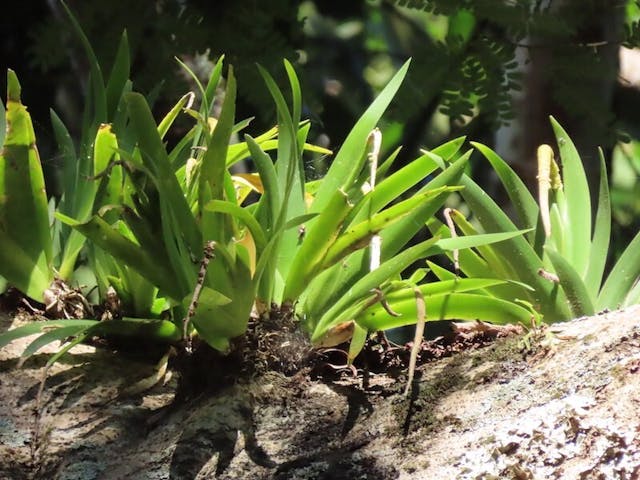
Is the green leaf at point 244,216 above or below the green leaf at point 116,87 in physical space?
below

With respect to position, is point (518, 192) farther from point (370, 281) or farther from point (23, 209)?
point (23, 209)

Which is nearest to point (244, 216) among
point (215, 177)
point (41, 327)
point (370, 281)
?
point (215, 177)

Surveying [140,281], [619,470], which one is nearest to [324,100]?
[140,281]

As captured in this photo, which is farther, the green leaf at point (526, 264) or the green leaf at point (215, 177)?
the green leaf at point (526, 264)

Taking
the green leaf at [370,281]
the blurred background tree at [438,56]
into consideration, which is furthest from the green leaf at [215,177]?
the blurred background tree at [438,56]

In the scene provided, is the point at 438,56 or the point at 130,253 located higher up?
the point at 438,56

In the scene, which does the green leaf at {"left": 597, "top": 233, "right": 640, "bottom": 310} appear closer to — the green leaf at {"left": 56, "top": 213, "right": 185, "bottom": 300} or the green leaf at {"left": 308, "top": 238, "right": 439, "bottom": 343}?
the green leaf at {"left": 308, "top": 238, "right": 439, "bottom": 343}

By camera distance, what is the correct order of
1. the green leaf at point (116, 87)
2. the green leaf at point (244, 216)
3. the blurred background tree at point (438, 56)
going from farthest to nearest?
the blurred background tree at point (438, 56), the green leaf at point (116, 87), the green leaf at point (244, 216)

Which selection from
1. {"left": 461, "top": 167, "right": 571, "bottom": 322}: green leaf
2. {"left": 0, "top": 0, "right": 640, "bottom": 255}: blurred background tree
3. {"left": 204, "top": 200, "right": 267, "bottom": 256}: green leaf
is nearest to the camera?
{"left": 204, "top": 200, "right": 267, "bottom": 256}: green leaf

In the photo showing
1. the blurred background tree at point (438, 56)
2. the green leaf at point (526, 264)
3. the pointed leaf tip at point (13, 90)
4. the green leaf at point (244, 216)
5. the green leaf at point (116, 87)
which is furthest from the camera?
the blurred background tree at point (438, 56)

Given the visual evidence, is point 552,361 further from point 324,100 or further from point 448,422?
point 324,100

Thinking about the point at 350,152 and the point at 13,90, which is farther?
the point at 350,152

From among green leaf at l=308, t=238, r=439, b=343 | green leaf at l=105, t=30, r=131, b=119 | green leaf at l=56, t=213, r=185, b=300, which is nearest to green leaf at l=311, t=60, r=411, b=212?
green leaf at l=308, t=238, r=439, b=343

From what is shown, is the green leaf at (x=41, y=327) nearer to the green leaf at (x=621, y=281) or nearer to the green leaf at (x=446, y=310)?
the green leaf at (x=446, y=310)
